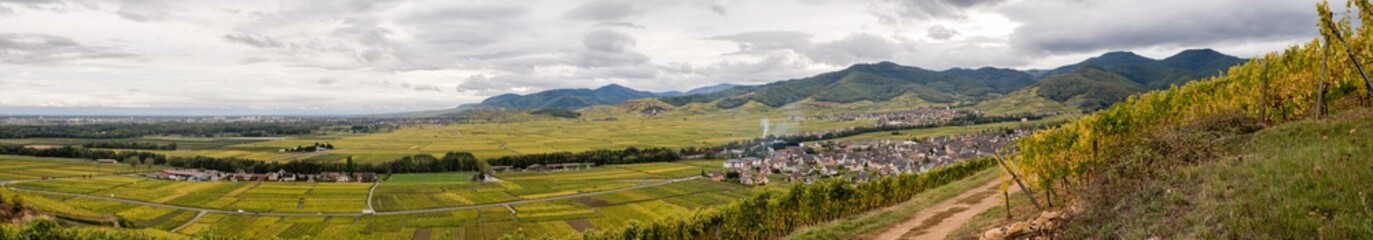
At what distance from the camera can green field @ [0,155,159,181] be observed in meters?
81.3

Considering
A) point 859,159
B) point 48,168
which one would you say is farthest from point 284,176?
point 859,159

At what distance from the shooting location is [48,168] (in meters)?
88.5

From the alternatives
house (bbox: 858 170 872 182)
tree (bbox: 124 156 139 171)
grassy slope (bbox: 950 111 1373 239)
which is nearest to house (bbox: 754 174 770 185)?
house (bbox: 858 170 872 182)

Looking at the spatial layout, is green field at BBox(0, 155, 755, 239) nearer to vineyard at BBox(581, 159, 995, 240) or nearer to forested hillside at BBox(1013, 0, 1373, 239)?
vineyard at BBox(581, 159, 995, 240)

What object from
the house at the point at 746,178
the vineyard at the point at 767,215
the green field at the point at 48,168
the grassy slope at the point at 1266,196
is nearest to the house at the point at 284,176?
the green field at the point at 48,168

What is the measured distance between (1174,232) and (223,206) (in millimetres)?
74125

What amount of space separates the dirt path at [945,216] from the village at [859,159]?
3720 centimetres

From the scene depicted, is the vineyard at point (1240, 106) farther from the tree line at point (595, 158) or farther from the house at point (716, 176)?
the tree line at point (595, 158)

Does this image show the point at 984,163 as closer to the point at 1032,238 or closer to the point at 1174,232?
the point at 1032,238

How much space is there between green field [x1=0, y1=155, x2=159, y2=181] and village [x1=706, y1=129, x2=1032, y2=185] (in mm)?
81996

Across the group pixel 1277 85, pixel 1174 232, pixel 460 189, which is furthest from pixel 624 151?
pixel 1174 232

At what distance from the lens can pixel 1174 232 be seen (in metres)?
10.4

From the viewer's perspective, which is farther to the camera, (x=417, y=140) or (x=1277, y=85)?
(x=417, y=140)

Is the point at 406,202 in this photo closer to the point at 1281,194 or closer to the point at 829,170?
the point at 829,170
